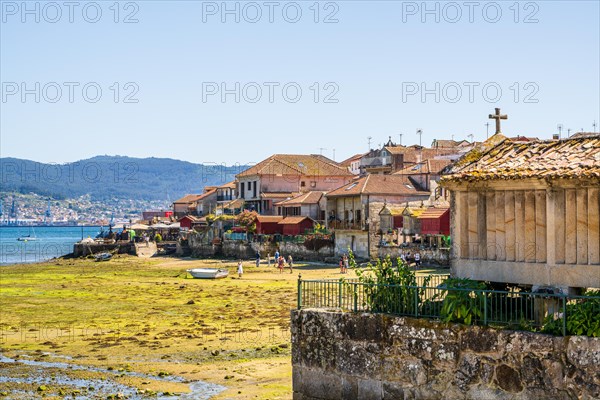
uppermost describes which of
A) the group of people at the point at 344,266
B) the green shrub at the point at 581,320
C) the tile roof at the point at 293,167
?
the tile roof at the point at 293,167

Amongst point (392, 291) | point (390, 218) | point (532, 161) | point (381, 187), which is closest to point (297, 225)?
point (381, 187)

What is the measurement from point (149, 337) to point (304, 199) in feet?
205

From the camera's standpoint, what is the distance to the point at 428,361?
669 inches

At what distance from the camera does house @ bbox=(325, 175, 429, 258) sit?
262ft

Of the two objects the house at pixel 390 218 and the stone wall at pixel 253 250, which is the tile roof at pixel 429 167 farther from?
the stone wall at pixel 253 250

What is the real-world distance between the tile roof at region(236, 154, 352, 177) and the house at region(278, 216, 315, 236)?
16.4 metres

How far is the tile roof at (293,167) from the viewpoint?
112m

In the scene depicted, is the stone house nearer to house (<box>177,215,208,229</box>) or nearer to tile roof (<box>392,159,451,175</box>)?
house (<box>177,215,208,229</box>)

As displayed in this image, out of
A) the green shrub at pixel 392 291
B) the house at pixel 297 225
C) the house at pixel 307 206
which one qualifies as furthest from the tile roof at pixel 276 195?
the green shrub at pixel 392 291

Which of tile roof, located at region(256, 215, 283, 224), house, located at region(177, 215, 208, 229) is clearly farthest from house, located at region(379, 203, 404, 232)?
house, located at region(177, 215, 208, 229)

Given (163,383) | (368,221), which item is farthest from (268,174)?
(163,383)

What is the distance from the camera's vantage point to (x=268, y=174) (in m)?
111

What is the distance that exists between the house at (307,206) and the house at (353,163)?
37890 mm

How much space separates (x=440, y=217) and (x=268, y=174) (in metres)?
44.6
